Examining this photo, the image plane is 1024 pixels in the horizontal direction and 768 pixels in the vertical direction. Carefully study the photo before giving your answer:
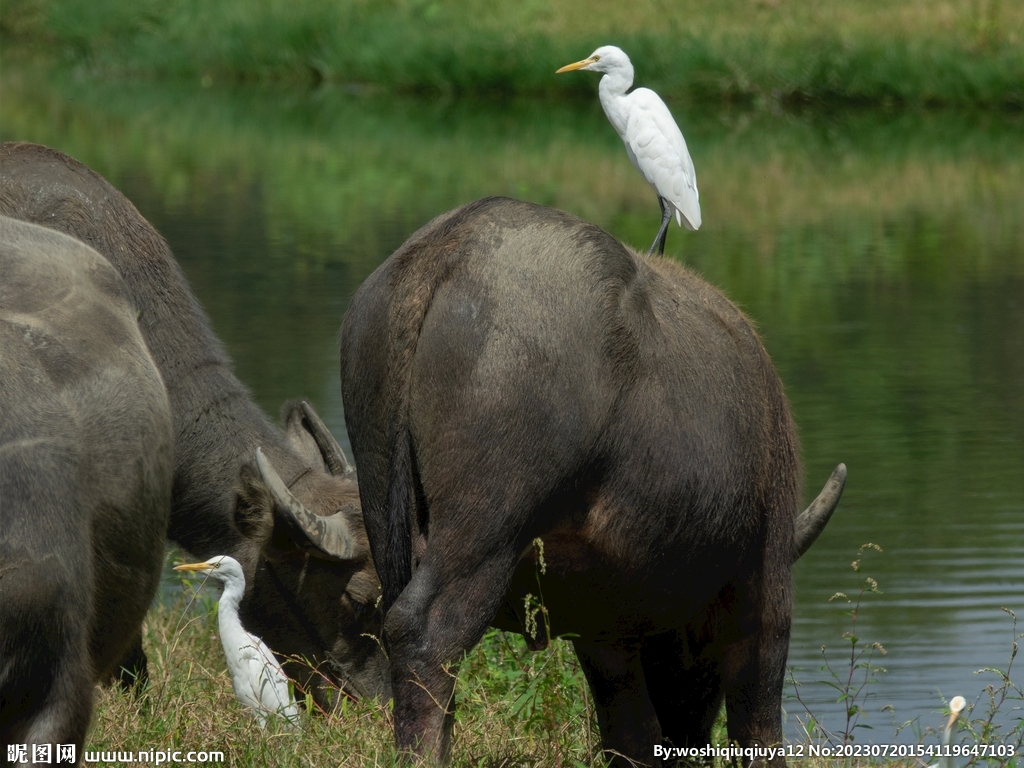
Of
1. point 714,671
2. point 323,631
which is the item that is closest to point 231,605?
point 323,631

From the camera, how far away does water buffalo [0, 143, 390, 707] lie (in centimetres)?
562

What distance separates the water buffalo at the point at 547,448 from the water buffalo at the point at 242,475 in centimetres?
165

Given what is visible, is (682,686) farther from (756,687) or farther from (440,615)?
(440,615)

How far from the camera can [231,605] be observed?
5375 millimetres

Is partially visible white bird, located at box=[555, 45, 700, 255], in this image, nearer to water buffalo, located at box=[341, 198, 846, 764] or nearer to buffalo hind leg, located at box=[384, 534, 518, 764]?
water buffalo, located at box=[341, 198, 846, 764]

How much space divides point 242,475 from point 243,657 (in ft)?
2.29

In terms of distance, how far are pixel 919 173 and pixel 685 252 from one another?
18.5ft

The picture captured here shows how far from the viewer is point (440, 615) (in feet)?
11.7

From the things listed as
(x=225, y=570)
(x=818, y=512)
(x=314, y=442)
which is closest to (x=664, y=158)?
(x=314, y=442)

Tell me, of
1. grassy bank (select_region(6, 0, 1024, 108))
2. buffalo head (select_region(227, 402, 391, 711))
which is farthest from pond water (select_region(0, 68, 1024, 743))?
buffalo head (select_region(227, 402, 391, 711))

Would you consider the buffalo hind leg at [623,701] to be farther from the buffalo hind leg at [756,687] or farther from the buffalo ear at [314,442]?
the buffalo ear at [314,442]

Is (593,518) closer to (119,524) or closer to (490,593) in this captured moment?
(490,593)

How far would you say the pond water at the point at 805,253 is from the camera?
743cm

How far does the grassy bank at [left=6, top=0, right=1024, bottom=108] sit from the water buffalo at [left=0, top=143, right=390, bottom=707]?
19.3m
